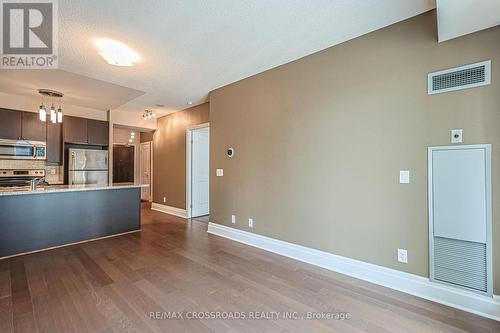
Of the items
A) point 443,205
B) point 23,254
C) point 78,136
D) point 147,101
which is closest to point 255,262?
point 443,205

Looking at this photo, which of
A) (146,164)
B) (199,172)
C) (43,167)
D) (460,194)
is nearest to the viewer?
(460,194)

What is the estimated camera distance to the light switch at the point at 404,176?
2223 mm

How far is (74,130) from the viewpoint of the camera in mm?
4898

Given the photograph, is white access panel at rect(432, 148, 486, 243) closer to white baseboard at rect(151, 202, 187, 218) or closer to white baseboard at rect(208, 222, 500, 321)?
white baseboard at rect(208, 222, 500, 321)


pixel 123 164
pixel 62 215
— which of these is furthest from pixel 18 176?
pixel 123 164

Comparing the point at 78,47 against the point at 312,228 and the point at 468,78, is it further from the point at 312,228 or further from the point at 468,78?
the point at 468,78

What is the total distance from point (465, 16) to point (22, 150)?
260 inches

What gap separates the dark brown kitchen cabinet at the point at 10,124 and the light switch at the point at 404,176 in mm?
6298

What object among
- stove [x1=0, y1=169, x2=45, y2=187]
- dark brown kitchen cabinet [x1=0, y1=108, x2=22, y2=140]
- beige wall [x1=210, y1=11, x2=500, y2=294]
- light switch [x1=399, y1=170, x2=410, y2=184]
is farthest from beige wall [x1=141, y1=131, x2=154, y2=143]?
light switch [x1=399, y1=170, x2=410, y2=184]

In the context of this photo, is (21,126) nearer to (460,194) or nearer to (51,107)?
(51,107)

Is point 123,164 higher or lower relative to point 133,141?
lower

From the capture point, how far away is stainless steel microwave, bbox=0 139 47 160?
4.12m

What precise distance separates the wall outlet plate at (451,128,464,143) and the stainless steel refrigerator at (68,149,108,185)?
6209 mm

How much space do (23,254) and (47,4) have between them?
3.18 m
